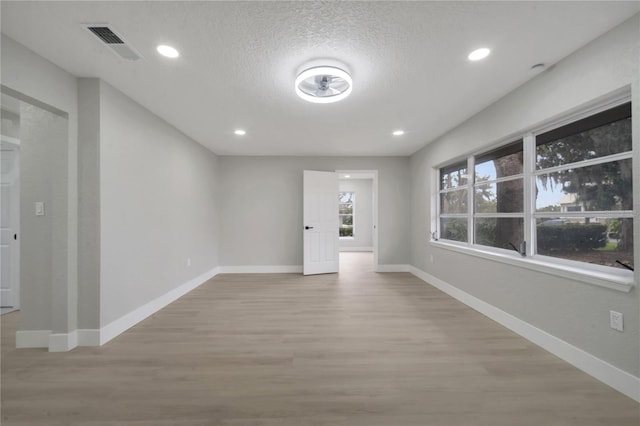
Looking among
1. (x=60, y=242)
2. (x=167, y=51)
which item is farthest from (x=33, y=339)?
(x=167, y=51)

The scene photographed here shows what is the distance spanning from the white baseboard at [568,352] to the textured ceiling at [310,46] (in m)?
2.27

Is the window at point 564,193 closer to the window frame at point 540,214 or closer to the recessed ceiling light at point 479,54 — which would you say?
the window frame at point 540,214

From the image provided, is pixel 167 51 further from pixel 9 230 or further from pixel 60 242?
pixel 9 230

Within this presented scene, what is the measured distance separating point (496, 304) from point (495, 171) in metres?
1.54

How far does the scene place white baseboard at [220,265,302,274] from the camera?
5070mm

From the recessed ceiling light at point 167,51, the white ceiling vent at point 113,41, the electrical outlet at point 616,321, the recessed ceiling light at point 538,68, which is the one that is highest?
the white ceiling vent at point 113,41

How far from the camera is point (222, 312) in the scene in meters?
3.02

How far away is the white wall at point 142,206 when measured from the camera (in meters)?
2.32

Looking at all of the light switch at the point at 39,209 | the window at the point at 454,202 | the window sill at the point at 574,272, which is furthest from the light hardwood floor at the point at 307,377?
the window at the point at 454,202

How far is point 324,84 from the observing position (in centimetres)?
221

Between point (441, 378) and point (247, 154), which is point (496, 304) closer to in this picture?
point (441, 378)

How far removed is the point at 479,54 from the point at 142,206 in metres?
3.51

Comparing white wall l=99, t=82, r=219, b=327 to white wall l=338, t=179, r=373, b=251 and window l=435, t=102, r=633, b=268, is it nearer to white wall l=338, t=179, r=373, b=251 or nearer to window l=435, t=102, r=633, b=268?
window l=435, t=102, r=633, b=268

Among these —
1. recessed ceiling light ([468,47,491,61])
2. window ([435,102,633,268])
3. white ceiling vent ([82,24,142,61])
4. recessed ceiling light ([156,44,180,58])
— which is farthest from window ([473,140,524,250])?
white ceiling vent ([82,24,142,61])
